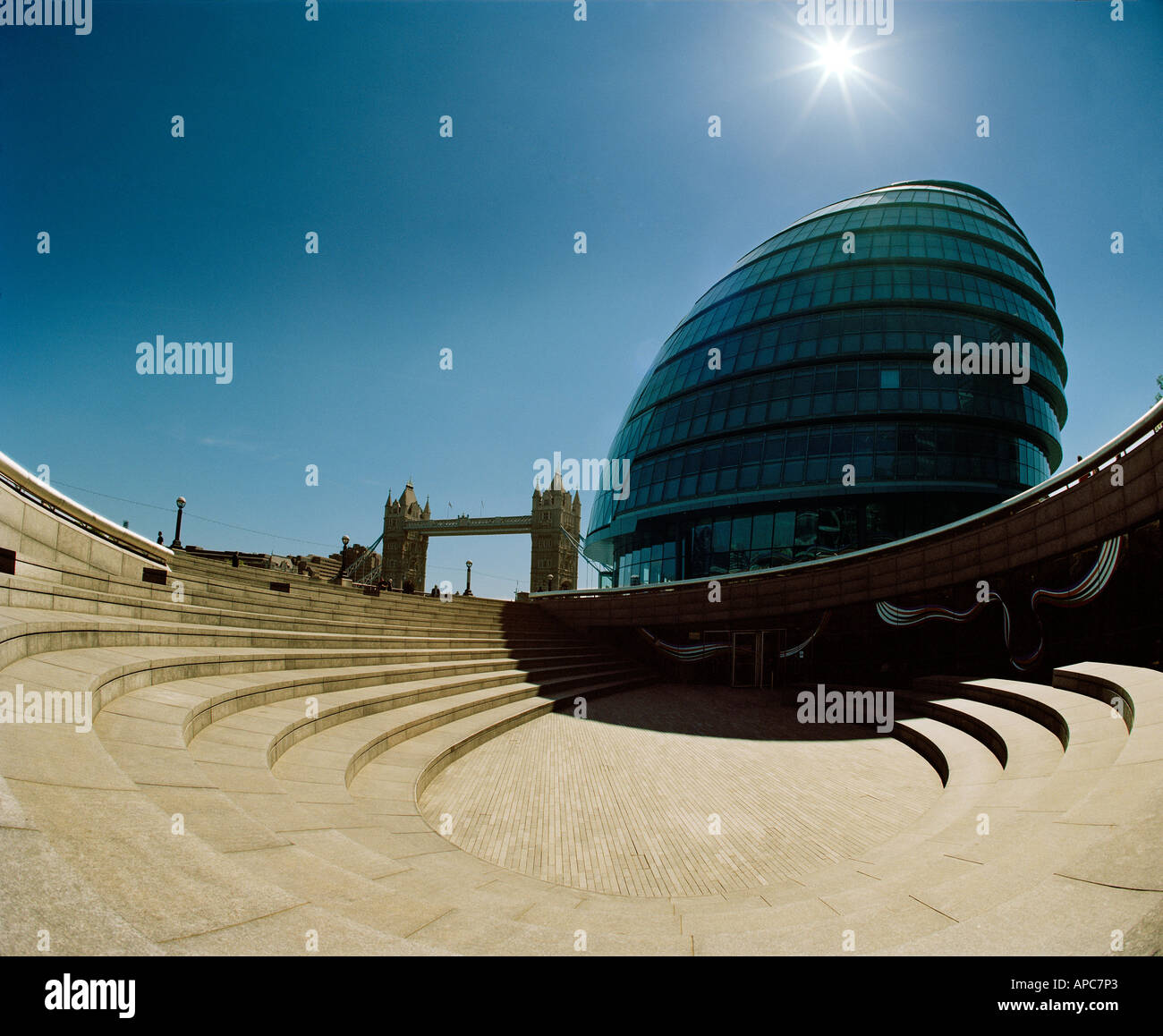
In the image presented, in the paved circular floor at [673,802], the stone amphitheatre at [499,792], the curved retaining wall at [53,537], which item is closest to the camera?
the stone amphitheatre at [499,792]

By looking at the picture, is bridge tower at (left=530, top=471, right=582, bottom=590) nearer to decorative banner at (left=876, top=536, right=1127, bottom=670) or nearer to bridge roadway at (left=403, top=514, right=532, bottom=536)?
bridge roadway at (left=403, top=514, right=532, bottom=536)

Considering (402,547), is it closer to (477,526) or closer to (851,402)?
(477,526)

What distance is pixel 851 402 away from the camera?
120 ft

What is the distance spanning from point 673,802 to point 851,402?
111 ft

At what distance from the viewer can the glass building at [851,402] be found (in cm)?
3591

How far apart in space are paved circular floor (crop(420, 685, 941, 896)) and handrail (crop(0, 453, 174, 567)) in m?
9.03

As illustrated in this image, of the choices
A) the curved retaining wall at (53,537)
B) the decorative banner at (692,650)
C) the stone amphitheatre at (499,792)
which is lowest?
the decorative banner at (692,650)

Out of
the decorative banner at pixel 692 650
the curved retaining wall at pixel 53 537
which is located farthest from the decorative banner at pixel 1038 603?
the curved retaining wall at pixel 53 537

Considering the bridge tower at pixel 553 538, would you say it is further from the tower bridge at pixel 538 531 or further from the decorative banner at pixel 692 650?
the decorative banner at pixel 692 650

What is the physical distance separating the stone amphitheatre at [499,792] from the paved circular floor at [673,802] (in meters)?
0.06

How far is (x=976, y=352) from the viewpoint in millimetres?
37562

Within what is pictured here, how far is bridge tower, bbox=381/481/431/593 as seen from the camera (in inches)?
3575

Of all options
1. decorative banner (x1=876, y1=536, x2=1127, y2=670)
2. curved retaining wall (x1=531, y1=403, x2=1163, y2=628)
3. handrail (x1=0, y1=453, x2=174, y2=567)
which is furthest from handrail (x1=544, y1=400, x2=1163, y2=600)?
handrail (x1=0, y1=453, x2=174, y2=567)
